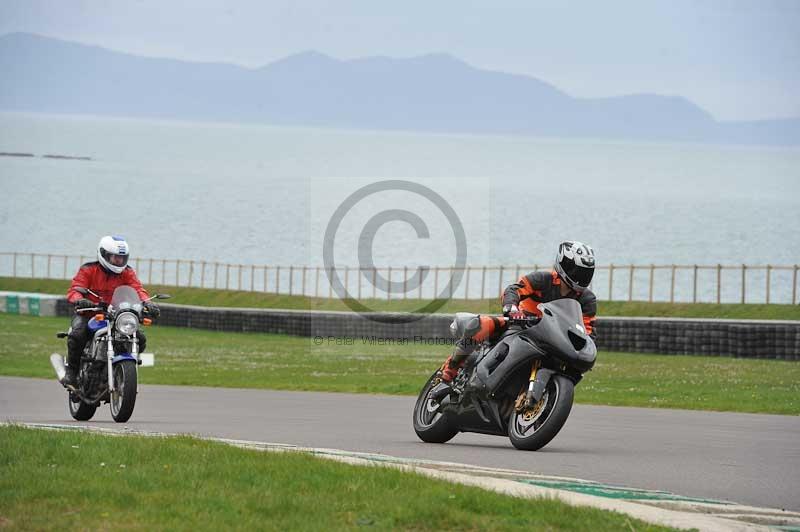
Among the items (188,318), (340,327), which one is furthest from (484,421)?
(188,318)

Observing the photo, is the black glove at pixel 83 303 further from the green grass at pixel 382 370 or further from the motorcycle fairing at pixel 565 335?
the green grass at pixel 382 370

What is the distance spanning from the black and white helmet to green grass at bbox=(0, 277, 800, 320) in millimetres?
33682

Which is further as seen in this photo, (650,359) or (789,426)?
(650,359)

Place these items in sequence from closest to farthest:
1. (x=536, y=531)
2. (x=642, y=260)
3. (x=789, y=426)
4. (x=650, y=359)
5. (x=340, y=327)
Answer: (x=536, y=531)
(x=789, y=426)
(x=650, y=359)
(x=340, y=327)
(x=642, y=260)

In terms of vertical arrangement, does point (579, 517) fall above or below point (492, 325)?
below

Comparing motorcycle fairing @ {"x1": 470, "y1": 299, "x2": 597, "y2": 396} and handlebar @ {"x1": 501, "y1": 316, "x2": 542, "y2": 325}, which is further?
handlebar @ {"x1": 501, "y1": 316, "x2": 542, "y2": 325}

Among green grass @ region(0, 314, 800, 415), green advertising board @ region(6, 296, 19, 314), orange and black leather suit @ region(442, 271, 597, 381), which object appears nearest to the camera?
orange and black leather suit @ region(442, 271, 597, 381)

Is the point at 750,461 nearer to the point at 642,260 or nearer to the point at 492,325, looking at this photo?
the point at 492,325

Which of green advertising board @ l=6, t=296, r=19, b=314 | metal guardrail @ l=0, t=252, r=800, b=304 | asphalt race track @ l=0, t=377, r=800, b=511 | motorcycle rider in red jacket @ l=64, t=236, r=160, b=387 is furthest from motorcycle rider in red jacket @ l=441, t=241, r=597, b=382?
metal guardrail @ l=0, t=252, r=800, b=304

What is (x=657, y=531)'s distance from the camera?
305 inches

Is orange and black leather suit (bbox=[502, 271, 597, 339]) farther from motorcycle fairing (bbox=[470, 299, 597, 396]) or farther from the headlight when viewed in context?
the headlight

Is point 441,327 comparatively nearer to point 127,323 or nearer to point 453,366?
point 127,323

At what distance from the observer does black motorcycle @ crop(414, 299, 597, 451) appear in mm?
11945

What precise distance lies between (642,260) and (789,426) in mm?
111758
